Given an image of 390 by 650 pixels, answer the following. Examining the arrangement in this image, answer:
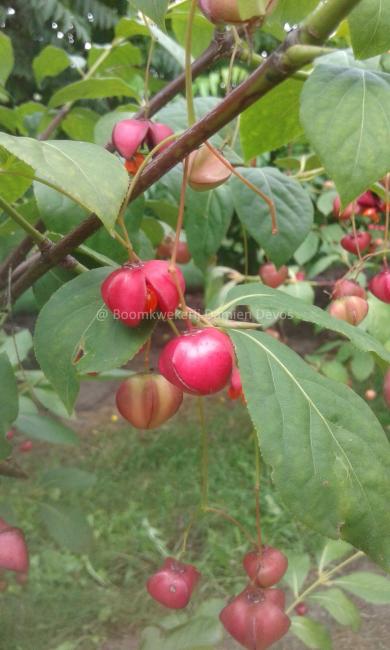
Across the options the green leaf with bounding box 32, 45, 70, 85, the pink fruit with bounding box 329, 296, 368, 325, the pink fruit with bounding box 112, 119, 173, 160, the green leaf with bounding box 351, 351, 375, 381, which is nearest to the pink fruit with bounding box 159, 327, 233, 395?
the pink fruit with bounding box 112, 119, 173, 160

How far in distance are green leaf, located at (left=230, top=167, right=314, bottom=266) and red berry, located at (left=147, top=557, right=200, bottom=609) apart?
33cm

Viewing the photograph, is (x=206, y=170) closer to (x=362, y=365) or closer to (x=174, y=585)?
(x=174, y=585)

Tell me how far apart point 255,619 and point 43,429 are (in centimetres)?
56

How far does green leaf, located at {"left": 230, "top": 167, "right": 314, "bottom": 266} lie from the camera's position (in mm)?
671

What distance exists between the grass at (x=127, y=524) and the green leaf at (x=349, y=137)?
2.07 feet

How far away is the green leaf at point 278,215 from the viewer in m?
0.67

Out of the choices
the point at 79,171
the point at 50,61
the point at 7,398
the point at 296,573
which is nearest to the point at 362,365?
the point at 296,573

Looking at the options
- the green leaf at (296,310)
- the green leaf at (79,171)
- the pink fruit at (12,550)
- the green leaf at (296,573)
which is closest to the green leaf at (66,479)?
the green leaf at (296,573)

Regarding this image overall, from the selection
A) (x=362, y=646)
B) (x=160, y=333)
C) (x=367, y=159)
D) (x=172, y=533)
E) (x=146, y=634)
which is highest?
(x=367, y=159)

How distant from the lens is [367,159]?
38 cm

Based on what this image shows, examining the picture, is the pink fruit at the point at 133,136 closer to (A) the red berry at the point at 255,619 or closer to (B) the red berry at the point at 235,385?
(B) the red berry at the point at 235,385

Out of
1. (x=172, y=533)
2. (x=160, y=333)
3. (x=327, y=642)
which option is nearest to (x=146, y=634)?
(x=327, y=642)

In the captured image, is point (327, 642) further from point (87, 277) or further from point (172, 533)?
point (172, 533)

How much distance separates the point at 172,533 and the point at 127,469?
1.39 feet
